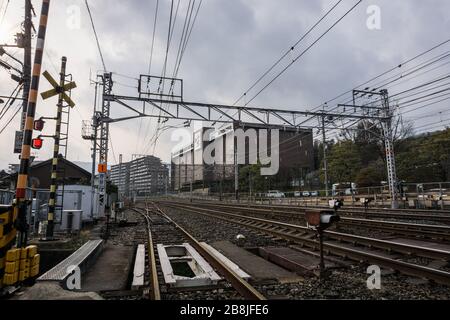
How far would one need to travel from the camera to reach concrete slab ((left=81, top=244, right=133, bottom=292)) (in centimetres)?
591

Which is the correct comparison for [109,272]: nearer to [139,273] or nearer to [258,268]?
[139,273]

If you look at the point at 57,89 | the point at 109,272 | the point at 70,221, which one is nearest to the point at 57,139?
the point at 57,89

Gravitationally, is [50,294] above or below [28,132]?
below

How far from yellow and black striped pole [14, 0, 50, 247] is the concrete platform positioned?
379cm

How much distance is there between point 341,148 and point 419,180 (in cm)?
1203

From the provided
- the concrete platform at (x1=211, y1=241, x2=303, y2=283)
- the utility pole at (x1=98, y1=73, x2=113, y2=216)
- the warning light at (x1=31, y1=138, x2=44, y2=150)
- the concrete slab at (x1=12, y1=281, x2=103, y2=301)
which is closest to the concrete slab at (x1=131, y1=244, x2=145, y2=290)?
the concrete slab at (x1=12, y1=281, x2=103, y2=301)

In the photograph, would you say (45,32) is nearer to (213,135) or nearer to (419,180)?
(419,180)

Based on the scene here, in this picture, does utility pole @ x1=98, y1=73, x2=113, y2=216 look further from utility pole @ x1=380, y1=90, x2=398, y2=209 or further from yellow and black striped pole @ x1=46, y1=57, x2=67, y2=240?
utility pole @ x1=380, y1=90, x2=398, y2=209

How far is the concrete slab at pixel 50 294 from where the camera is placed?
463cm

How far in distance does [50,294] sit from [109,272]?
217 cm

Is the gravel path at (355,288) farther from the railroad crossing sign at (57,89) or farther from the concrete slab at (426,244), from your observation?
the railroad crossing sign at (57,89)

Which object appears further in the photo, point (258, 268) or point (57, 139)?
point (57, 139)

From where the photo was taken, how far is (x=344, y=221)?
14102mm

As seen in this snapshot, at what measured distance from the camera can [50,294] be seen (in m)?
4.79
